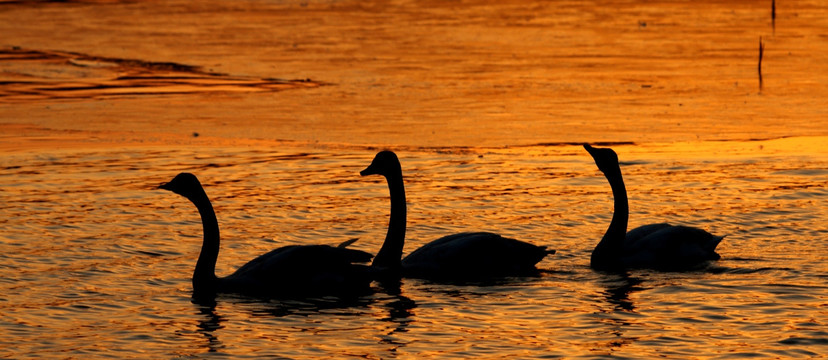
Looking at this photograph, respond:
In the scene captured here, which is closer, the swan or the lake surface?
the lake surface

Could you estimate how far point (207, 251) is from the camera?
10633 mm

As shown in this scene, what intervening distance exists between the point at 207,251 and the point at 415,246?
2435 millimetres

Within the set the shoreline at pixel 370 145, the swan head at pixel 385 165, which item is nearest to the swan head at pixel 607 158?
the swan head at pixel 385 165

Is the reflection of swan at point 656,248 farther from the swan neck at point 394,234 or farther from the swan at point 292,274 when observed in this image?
the swan at point 292,274

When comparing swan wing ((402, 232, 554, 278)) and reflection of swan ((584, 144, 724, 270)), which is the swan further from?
reflection of swan ((584, 144, 724, 270))

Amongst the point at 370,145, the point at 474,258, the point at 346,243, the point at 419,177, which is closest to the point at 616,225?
the point at 474,258

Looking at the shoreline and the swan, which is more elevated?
the shoreline

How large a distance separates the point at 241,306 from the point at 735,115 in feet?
36.8

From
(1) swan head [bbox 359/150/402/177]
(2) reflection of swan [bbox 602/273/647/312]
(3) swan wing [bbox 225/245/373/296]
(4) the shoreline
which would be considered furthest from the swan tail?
(4) the shoreline

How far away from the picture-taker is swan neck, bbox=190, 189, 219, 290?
34.3ft

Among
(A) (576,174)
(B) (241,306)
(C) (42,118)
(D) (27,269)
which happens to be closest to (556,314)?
(B) (241,306)

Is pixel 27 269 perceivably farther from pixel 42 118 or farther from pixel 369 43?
pixel 369 43

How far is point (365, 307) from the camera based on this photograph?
10148 millimetres

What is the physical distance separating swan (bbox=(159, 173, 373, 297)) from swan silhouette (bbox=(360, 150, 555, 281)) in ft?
1.15
